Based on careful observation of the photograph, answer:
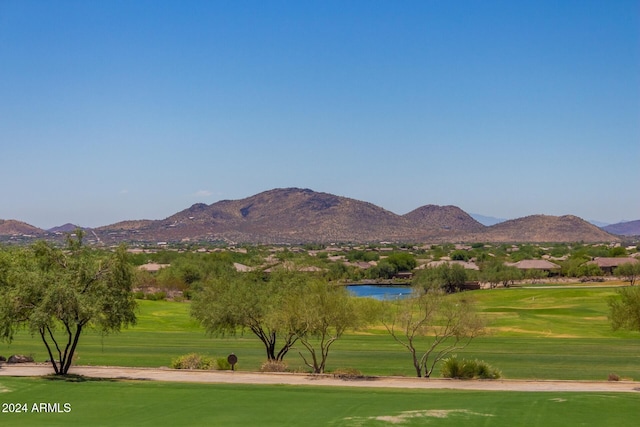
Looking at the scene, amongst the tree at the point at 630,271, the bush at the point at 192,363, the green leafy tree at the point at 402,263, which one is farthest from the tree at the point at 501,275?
the bush at the point at 192,363

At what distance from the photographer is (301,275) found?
41406 millimetres

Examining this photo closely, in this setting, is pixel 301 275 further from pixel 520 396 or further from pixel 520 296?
pixel 520 296

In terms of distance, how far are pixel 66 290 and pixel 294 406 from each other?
36.7 ft

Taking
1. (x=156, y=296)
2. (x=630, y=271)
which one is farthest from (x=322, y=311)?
(x=630, y=271)

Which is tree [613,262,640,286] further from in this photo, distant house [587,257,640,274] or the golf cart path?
the golf cart path

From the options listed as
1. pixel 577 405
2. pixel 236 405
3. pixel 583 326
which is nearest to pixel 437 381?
pixel 577 405

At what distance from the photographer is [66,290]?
30.6m

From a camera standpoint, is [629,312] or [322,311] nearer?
[629,312]

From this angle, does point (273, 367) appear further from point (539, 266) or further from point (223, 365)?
point (539, 266)

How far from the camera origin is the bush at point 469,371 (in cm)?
3488

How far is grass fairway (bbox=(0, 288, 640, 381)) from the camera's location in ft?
132

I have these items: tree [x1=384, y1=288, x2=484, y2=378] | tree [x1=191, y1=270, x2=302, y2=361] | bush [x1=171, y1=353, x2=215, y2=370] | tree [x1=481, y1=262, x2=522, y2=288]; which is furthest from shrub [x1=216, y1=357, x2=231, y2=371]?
tree [x1=481, y1=262, x2=522, y2=288]

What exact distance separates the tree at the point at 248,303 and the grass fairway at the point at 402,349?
7.52ft

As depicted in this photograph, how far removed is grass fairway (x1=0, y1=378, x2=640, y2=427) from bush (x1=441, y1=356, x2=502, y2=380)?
5155 mm
